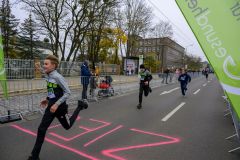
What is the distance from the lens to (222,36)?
1642mm

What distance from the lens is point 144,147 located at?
338 centimetres

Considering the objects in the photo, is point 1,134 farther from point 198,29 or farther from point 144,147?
point 198,29

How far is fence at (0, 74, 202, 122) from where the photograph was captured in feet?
18.8

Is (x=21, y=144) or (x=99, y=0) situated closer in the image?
(x=21, y=144)

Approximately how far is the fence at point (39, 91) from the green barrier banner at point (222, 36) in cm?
513

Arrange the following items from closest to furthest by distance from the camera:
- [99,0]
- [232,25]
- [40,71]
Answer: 1. [232,25]
2. [40,71]
3. [99,0]

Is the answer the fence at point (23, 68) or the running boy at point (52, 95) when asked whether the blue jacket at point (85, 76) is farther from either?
the fence at point (23, 68)

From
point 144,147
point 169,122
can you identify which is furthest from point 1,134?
point 169,122

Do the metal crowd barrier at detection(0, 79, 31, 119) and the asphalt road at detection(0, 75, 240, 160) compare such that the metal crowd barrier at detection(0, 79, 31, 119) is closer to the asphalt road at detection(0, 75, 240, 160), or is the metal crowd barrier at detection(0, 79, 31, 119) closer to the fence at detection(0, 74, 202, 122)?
the fence at detection(0, 74, 202, 122)

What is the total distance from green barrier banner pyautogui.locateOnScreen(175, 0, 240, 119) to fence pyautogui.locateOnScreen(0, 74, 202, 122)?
5134 mm

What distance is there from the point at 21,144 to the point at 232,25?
13.6 ft

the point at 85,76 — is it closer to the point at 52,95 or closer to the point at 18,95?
the point at 18,95

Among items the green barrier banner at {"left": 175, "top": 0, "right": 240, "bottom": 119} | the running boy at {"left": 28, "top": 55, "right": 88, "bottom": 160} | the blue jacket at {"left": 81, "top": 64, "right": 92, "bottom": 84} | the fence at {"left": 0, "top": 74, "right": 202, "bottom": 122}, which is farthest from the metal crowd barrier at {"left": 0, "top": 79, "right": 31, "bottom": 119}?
the green barrier banner at {"left": 175, "top": 0, "right": 240, "bottom": 119}

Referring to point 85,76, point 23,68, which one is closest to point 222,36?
point 85,76
